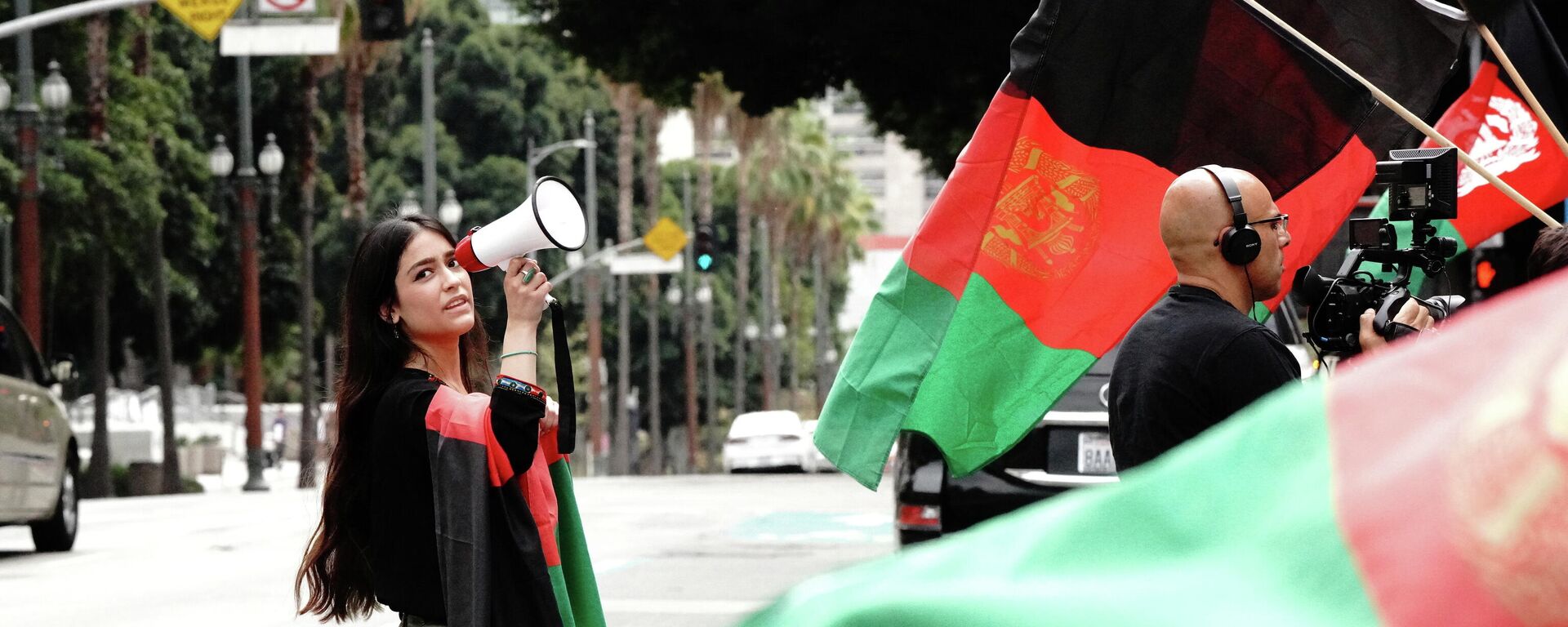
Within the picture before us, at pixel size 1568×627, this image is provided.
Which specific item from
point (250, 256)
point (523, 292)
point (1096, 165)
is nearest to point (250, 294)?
point (250, 256)

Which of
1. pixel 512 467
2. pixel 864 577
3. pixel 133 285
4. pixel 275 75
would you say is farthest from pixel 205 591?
pixel 275 75

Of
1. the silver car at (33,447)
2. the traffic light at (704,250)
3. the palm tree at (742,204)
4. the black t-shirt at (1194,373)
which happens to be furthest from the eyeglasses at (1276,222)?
the palm tree at (742,204)

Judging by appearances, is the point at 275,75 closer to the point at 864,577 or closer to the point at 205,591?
the point at 205,591

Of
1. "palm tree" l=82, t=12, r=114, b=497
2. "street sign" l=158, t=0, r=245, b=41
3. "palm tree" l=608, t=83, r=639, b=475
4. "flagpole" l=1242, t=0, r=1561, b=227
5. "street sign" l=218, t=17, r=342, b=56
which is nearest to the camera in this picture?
"flagpole" l=1242, t=0, r=1561, b=227

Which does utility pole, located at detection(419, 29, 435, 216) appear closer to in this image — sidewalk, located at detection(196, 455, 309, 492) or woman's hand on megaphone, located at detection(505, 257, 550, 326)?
sidewalk, located at detection(196, 455, 309, 492)

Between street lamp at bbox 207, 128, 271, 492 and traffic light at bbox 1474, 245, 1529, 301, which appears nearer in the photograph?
traffic light at bbox 1474, 245, 1529, 301

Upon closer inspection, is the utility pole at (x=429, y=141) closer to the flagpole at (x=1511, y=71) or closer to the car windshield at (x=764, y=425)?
the car windshield at (x=764, y=425)

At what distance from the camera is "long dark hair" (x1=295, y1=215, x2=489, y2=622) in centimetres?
378

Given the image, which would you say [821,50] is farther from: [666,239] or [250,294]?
[666,239]

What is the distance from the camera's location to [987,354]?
5031mm

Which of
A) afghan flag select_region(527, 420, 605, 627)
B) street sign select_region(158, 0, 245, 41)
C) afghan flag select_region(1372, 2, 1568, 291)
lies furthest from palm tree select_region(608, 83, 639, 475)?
afghan flag select_region(527, 420, 605, 627)

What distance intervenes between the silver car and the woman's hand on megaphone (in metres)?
11.0

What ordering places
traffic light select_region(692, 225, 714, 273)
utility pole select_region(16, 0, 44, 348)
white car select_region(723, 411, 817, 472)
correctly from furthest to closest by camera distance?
1. white car select_region(723, 411, 817, 472)
2. traffic light select_region(692, 225, 714, 273)
3. utility pole select_region(16, 0, 44, 348)

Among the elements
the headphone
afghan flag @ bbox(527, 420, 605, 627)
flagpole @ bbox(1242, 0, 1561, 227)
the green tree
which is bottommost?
afghan flag @ bbox(527, 420, 605, 627)
